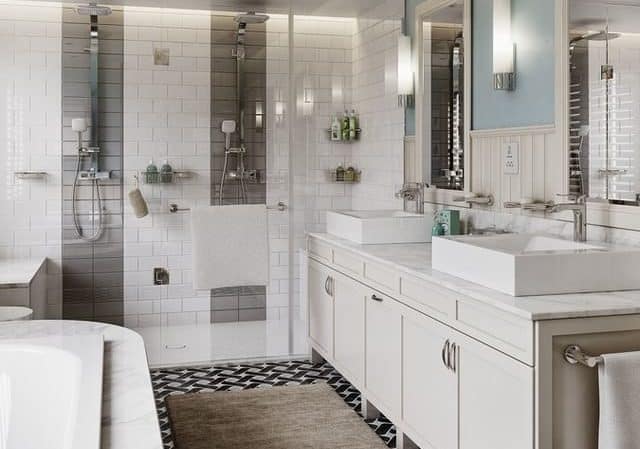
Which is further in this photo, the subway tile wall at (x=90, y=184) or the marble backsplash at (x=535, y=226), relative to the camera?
the subway tile wall at (x=90, y=184)

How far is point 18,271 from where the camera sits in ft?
15.8

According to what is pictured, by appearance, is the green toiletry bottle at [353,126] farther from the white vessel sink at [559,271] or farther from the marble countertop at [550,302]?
the white vessel sink at [559,271]

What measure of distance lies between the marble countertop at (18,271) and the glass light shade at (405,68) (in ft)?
8.51

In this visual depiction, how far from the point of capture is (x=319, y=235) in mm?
4941

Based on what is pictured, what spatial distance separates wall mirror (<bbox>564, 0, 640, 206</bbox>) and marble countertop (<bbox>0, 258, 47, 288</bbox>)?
317 centimetres

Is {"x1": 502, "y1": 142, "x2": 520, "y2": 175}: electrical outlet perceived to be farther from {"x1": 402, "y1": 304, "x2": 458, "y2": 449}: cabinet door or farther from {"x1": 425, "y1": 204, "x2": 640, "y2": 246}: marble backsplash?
{"x1": 402, "y1": 304, "x2": 458, "y2": 449}: cabinet door

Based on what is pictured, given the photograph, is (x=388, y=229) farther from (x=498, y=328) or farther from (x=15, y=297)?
(x=15, y=297)

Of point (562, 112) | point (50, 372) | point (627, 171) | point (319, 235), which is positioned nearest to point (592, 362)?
point (627, 171)

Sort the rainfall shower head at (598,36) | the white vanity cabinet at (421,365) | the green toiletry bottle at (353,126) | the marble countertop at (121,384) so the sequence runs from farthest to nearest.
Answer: the green toiletry bottle at (353,126), the rainfall shower head at (598,36), the white vanity cabinet at (421,365), the marble countertop at (121,384)

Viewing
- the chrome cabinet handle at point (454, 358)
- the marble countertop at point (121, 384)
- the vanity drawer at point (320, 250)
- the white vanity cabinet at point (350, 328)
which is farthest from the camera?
the vanity drawer at point (320, 250)

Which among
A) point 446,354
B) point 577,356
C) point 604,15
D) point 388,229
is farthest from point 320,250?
point 577,356

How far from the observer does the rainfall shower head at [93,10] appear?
4961 mm

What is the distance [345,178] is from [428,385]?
2.46 meters

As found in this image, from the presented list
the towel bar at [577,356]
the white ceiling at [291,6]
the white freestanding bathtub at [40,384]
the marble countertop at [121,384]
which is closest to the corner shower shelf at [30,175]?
the white ceiling at [291,6]
